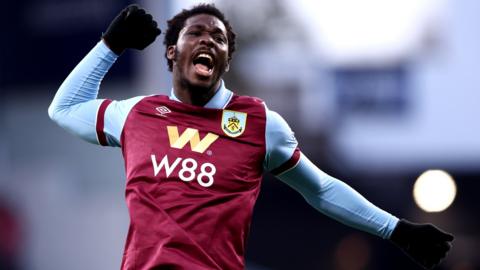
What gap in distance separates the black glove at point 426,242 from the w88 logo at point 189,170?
113 centimetres

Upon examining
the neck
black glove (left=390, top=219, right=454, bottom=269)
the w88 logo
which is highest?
the neck

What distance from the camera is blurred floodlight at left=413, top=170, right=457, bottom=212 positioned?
1920 centimetres

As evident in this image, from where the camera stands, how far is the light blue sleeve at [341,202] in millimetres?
6137

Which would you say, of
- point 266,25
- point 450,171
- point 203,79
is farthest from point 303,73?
point 203,79

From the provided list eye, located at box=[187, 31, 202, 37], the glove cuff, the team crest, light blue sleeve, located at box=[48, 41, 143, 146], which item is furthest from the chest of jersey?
the glove cuff

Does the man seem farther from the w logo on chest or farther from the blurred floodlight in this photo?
the blurred floodlight

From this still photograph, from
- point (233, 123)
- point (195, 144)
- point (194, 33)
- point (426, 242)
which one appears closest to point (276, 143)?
point (233, 123)

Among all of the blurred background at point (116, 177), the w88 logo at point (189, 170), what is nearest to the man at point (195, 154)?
the w88 logo at point (189, 170)

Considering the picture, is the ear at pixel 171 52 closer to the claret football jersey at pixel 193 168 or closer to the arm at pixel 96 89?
the arm at pixel 96 89

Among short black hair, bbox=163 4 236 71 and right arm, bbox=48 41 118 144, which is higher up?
short black hair, bbox=163 4 236 71

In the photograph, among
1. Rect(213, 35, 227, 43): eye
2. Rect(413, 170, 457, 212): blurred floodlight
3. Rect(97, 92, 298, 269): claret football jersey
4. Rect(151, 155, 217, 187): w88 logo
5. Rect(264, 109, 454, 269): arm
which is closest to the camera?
Rect(97, 92, 298, 269): claret football jersey

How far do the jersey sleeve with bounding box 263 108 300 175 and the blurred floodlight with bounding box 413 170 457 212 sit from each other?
527 inches

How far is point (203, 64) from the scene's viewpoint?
5926 millimetres

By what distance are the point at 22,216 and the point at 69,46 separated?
12.8ft
